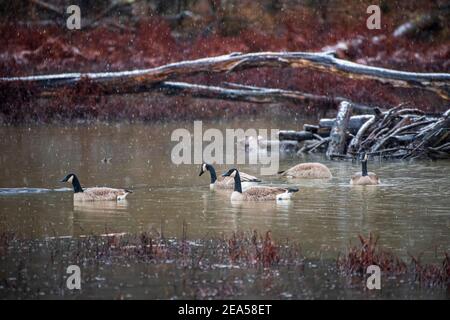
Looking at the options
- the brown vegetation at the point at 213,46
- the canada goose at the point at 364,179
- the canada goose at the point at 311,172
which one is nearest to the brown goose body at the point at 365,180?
the canada goose at the point at 364,179

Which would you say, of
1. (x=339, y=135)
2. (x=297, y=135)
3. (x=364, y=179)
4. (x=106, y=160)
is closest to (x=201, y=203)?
(x=364, y=179)

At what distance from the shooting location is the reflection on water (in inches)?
478

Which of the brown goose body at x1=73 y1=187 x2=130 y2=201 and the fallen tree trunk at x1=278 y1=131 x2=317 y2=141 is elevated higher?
the fallen tree trunk at x1=278 y1=131 x2=317 y2=141

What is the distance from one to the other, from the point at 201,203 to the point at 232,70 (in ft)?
22.8

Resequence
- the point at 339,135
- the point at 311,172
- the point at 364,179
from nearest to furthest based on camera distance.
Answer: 1. the point at 364,179
2. the point at 311,172
3. the point at 339,135

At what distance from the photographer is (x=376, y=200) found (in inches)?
580

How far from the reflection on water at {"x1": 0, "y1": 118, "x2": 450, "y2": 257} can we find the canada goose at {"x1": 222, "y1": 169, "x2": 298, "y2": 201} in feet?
0.43

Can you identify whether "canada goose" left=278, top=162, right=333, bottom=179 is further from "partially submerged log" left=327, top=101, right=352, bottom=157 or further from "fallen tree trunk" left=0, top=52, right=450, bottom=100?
"fallen tree trunk" left=0, top=52, right=450, bottom=100

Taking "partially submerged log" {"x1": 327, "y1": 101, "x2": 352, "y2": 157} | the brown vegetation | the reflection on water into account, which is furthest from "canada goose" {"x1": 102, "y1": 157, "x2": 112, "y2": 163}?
the brown vegetation

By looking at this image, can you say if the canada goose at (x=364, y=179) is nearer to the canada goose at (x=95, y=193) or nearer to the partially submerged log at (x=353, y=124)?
the canada goose at (x=95, y=193)

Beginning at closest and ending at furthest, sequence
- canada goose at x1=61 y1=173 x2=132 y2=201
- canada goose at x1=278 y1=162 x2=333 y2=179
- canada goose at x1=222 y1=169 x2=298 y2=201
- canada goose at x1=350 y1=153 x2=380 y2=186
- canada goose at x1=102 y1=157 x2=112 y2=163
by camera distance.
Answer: canada goose at x1=61 y1=173 x2=132 y2=201 < canada goose at x1=222 y1=169 x2=298 y2=201 < canada goose at x1=350 y1=153 x2=380 y2=186 < canada goose at x1=278 y1=162 x2=333 y2=179 < canada goose at x1=102 y1=157 x2=112 y2=163

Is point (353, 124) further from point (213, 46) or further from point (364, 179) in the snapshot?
point (213, 46)

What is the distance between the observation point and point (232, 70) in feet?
69.3

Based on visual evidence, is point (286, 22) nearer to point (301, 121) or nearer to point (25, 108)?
point (301, 121)
